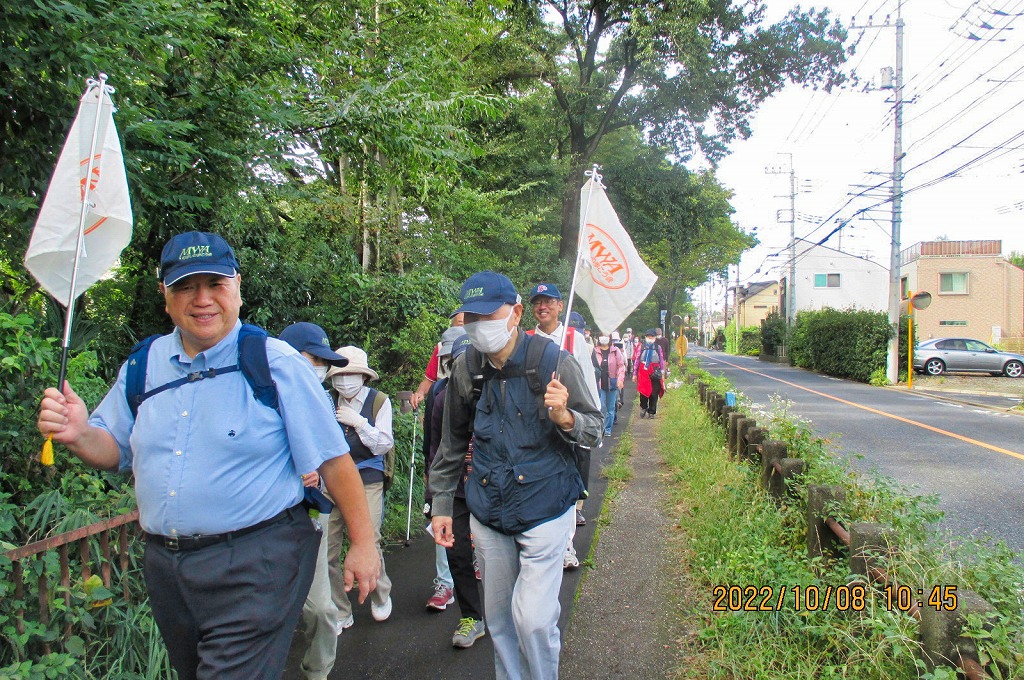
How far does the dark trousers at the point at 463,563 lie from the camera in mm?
3908

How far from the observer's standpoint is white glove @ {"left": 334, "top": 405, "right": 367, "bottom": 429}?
402 centimetres

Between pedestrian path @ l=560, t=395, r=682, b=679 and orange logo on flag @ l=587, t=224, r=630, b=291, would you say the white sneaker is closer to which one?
pedestrian path @ l=560, t=395, r=682, b=679

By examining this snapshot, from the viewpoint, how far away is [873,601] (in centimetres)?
305

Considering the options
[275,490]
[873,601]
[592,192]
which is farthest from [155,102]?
[873,601]

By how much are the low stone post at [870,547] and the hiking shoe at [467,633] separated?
2.06 metres

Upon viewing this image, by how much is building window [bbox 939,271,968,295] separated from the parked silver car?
66.7ft

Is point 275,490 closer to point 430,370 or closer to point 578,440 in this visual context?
point 578,440

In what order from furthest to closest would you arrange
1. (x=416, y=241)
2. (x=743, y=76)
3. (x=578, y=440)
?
(x=743, y=76)
(x=416, y=241)
(x=578, y=440)

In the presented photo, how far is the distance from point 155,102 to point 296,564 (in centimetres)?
416

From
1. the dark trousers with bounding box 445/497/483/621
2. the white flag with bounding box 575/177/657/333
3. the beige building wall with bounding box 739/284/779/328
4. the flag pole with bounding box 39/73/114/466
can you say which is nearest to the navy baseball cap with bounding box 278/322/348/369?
the dark trousers with bounding box 445/497/483/621

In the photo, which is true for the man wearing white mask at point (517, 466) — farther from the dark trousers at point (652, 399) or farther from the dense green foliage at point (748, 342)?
the dense green foliage at point (748, 342)

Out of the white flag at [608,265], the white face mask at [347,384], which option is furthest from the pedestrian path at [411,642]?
the white flag at [608,265]

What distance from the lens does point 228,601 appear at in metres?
2.10

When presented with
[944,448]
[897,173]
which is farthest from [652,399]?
[897,173]
